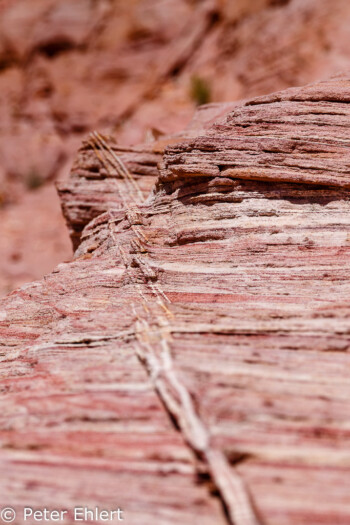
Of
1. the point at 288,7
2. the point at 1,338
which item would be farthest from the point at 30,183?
the point at 1,338

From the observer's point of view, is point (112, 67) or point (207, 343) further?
point (112, 67)

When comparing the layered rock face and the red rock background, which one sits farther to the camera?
the red rock background

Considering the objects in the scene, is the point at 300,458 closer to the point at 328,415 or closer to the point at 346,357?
the point at 328,415

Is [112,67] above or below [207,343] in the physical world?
Answer: above

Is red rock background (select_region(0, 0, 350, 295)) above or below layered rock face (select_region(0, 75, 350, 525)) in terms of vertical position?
above
